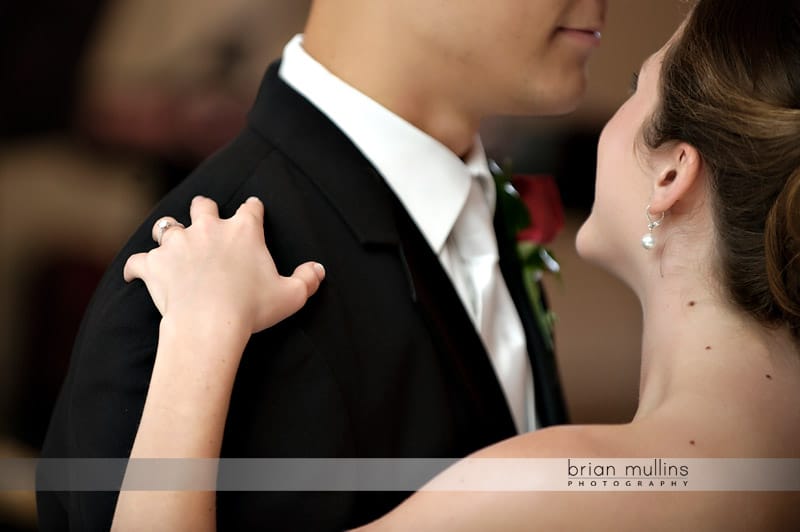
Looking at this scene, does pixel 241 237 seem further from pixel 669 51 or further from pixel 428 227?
pixel 669 51

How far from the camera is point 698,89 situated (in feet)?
3.73

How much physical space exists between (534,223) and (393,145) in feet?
1.57

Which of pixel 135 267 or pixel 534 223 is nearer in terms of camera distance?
pixel 135 267

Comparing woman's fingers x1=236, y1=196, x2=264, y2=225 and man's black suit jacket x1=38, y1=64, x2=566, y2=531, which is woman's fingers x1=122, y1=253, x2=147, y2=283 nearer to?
man's black suit jacket x1=38, y1=64, x2=566, y2=531

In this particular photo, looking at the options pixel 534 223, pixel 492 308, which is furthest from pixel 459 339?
pixel 534 223

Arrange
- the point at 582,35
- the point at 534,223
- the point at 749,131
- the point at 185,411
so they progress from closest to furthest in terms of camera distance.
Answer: the point at 185,411, the point at 749,131, the point at 582,35, the point at 534,223

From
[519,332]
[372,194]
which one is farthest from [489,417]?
[372,194]

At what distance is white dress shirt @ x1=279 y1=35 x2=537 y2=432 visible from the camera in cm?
129

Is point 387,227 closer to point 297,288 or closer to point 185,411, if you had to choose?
point 297,288

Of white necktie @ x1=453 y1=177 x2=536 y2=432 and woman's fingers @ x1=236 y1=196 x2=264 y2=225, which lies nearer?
woman's fingers @ x1=236 y1=196 x2=264 y2=225

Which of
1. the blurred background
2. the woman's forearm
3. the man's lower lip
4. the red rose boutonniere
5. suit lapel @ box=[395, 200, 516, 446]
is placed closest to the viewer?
the woman's forearm

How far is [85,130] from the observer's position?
2059 mm

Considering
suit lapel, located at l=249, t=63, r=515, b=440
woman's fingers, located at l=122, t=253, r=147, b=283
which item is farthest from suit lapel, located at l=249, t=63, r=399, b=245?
woman's fingers, located at l=122, t=253, r=147, b=283

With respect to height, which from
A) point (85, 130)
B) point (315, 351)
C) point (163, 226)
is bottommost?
point (315, 351)
